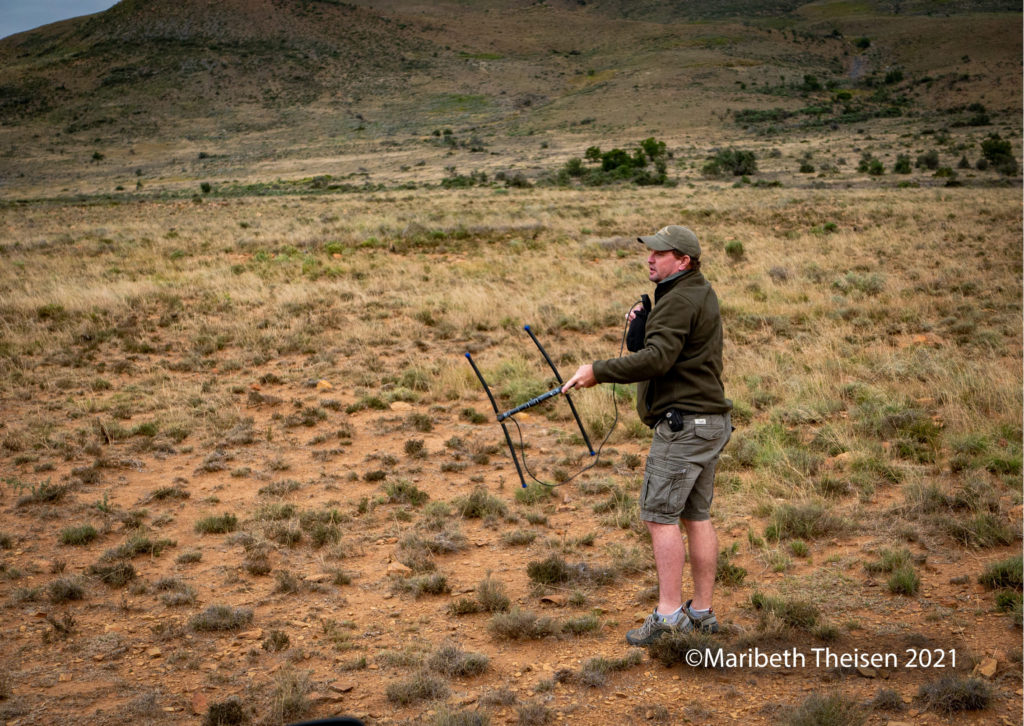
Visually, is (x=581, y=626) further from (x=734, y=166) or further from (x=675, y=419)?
(x=734, y=166)

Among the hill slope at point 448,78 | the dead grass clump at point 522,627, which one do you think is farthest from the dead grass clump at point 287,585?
the hill slope at point 448,78

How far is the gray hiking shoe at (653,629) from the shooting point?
423cm

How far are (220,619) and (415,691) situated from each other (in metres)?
1.58

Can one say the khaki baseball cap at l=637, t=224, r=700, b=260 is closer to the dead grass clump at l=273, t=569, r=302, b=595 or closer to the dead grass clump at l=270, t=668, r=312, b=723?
the dead grass clump at l=270, t=668, r=312, b=723

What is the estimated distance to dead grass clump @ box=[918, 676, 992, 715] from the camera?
11.8 ft

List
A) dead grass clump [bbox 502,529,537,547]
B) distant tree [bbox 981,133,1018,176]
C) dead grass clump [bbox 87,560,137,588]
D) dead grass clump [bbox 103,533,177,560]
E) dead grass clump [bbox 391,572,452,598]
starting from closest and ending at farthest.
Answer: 1. dead grass clump [bbox 391,572,452,598]
2. dead grass clump [bbox 87,560,137,588]
3. dead grass clump [bbox 103,533,177,560]
4. dead grass clump [bbox 502,529,537,547]
5. distant tree [bbox 981,133,1018,176]

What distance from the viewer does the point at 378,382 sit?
10.2 m

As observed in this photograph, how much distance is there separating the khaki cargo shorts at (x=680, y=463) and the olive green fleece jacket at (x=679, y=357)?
8cm

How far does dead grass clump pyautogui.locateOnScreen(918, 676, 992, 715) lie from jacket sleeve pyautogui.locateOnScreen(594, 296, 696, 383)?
2038mm

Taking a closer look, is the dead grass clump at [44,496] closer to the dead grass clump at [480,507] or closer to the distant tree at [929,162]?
the dead grass clump at [480,507]

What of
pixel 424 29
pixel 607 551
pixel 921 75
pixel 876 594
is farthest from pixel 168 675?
pixel 424 29

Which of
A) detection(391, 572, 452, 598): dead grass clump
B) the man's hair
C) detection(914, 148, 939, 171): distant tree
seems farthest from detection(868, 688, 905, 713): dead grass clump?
detection(914, 148, 939, 171): distant tree

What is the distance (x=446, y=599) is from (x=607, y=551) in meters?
1.28

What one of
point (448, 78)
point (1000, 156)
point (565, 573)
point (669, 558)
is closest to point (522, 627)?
point (565, 573)
